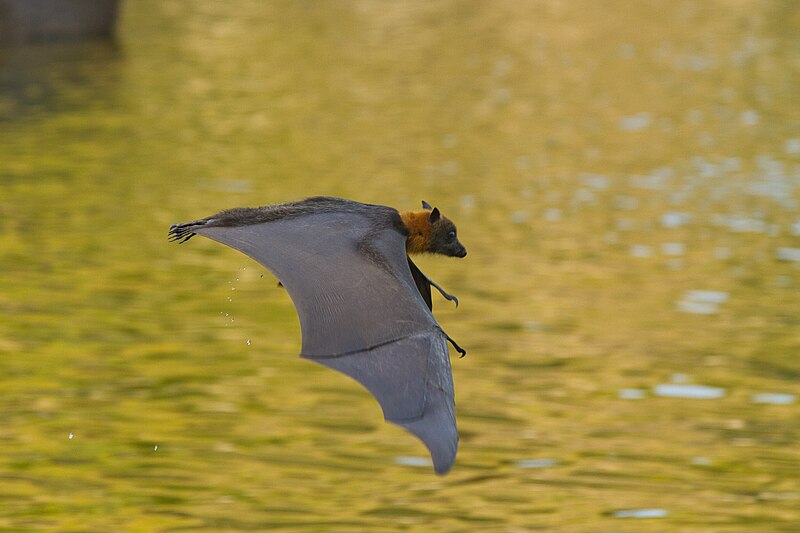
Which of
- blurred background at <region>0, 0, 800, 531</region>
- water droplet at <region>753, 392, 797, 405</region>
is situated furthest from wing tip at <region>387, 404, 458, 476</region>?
water droplet at <region>753, 392, 797, 405</region>

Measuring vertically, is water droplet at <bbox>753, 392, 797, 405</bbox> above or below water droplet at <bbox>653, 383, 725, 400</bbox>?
below

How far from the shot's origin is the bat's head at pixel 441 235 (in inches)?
199

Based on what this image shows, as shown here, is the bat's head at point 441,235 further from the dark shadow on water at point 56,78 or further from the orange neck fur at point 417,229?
the dark shadow on water at point 56,78

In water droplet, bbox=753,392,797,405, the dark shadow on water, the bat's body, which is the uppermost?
the dark shadow on water

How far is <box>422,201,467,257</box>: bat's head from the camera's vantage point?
5.04 meters

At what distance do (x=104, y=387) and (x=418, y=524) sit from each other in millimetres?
3072

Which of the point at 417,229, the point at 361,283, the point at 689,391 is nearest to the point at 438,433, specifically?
the point at 361,283

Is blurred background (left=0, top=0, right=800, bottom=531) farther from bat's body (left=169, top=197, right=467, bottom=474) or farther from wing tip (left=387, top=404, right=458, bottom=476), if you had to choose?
wing tip (left=387, top=404, right=458, bottom=476)

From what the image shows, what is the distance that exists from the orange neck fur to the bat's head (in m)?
0.02

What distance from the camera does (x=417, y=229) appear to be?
5.02 m

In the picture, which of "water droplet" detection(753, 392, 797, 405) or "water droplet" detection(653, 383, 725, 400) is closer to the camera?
"water droplet" detection(753, 392, 797, 405)

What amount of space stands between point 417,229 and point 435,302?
741 cm

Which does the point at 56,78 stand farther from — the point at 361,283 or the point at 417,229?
the point at 361,283

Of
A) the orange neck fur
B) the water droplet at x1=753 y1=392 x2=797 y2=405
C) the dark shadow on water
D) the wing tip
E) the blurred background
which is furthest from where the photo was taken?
the dark shadow on water
